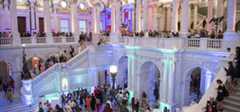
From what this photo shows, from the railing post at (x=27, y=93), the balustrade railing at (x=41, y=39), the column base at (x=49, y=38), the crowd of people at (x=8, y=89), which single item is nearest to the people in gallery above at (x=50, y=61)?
the railing post at (x=27, y=93)

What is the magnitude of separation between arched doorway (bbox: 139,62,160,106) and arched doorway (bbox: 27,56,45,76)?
6989mm

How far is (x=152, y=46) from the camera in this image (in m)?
16.2

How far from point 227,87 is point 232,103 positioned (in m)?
0.91

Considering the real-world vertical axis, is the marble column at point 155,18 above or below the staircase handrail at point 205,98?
above

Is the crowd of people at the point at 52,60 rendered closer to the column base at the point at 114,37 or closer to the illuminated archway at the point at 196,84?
the column base at the point at 114,37

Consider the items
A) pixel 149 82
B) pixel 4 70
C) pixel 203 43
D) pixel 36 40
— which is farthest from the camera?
pixel 4 70

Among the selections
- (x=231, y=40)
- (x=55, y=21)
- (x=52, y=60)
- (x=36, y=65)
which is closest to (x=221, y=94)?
(x=231, y=40)

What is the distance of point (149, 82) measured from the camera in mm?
19156

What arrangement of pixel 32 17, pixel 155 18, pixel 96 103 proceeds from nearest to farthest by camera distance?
1. pixel 96 103
2. pixel 32 17
3. pixel 155 18

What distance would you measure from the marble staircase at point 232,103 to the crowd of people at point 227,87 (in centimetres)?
13

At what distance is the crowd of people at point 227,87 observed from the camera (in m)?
9.33

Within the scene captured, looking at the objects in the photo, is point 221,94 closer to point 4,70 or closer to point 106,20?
point 4,70

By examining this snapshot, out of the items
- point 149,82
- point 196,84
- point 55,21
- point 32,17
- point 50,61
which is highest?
point 32,17

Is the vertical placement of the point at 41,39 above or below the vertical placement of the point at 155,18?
below
